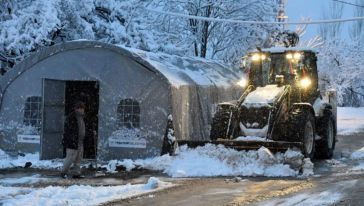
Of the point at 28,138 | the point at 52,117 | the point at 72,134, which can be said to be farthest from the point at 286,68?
the point at 28,138

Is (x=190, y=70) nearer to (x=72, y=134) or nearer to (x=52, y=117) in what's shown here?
(x=52, y=117)

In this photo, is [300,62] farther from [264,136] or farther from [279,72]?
[264,136]

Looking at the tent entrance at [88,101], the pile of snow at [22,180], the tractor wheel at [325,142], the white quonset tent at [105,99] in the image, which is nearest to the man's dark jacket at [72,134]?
the pile of snow at [22,180]

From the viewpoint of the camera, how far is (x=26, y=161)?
15859mm

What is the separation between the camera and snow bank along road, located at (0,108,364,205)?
9.91 metres

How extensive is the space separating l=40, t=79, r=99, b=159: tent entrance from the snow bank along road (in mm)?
734

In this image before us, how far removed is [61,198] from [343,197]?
470 cm

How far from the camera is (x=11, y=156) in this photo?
16.8 meters

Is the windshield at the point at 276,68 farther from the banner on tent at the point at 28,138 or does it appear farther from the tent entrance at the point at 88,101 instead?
the banner on tent at the point at 28,138

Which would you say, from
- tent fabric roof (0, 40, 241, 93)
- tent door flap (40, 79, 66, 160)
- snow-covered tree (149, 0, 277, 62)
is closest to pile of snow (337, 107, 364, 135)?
snow-covered tree (149, 0, 277, 62)

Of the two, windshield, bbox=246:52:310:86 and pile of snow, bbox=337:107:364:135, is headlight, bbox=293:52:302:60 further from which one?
pile of snow, bbox=337:107:364:135

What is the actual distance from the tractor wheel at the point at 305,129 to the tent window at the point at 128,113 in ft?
14.1

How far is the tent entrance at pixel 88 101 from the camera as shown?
17594 mm

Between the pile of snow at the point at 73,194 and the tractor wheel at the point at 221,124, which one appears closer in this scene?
the pile of snow at the point at 73,194
